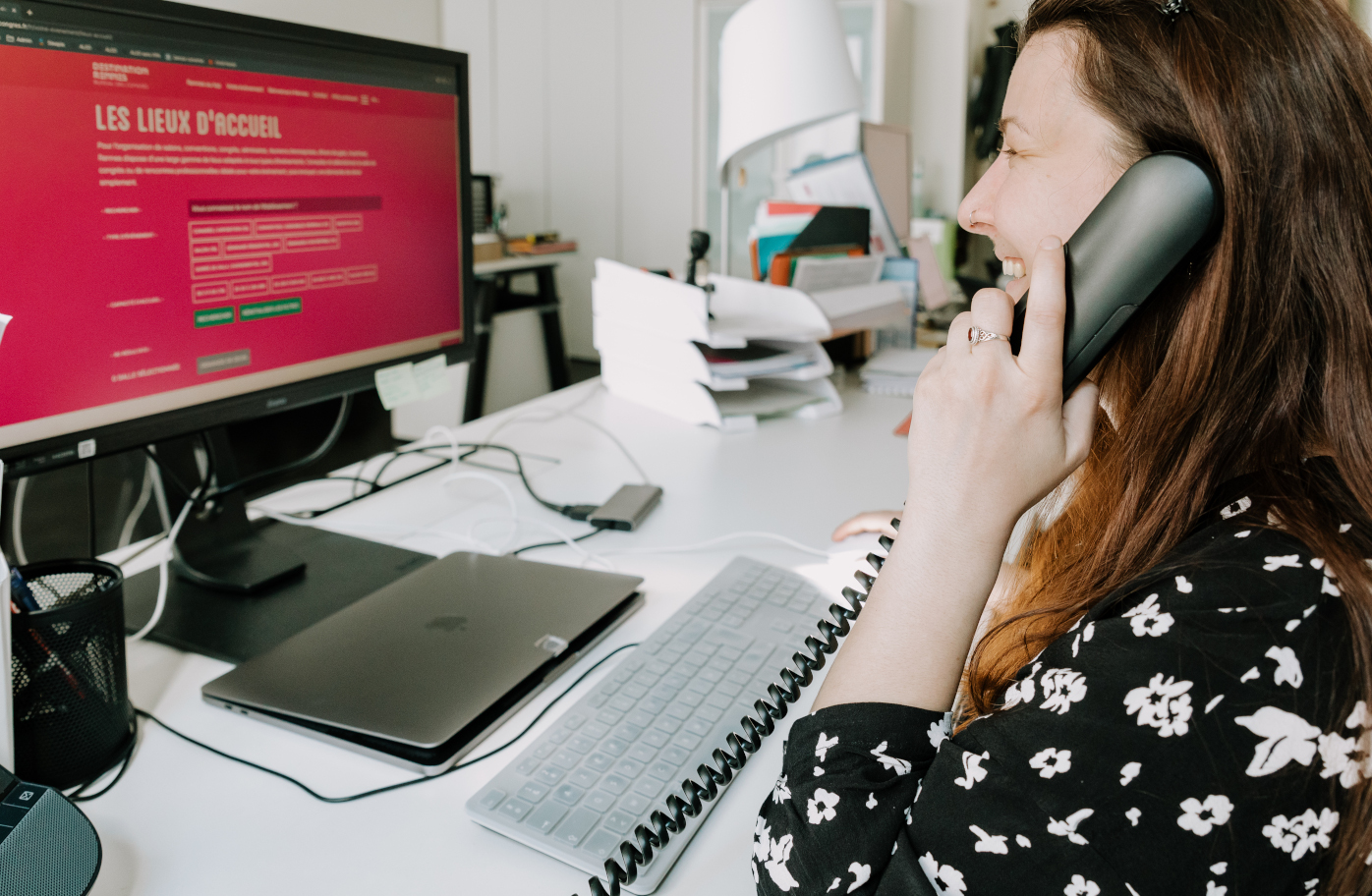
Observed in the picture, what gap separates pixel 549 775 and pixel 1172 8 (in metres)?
0.63

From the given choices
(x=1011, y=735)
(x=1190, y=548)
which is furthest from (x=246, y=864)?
(x=1190, y=548)

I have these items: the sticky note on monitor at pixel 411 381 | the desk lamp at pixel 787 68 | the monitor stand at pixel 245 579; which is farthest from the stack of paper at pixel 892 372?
the monitor stand at pixel 245 579

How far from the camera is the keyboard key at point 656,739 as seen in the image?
0.67 meters

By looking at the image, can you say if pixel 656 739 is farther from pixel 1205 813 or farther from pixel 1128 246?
pixel 1128 246

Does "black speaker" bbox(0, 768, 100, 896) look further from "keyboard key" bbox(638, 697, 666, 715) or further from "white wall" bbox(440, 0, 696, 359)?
"white wall" bbox(440, 0, 696, 359)

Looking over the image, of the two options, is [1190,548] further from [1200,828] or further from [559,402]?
[559,402]

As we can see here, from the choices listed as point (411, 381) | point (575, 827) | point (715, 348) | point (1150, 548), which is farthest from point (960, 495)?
point (715, 348)

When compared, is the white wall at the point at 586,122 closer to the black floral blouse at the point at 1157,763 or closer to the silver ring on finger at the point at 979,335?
the silver ring on finger at the point at 979,335

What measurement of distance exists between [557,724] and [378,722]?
A: 0.13 metres

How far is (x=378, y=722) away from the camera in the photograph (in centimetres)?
68

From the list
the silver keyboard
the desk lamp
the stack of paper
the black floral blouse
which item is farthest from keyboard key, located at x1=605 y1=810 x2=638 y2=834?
the desk lamp

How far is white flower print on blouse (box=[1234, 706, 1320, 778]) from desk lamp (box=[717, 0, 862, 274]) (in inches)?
62.1

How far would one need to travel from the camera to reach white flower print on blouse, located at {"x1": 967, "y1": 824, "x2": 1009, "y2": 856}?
477mm

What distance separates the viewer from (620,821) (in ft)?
1.95
